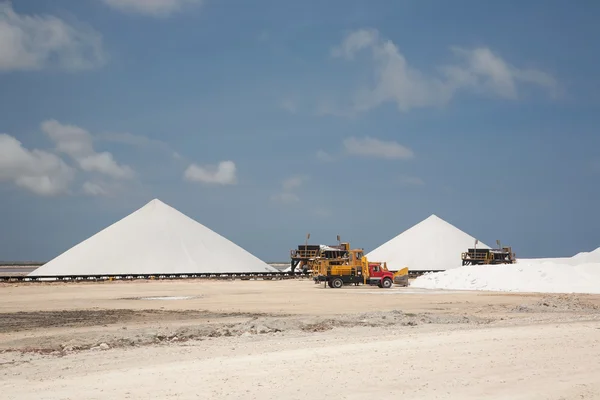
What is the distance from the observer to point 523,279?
43.5 meters

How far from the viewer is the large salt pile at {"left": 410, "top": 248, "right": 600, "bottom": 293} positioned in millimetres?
41531

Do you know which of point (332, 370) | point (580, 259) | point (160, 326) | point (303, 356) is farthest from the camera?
point (580, 259)

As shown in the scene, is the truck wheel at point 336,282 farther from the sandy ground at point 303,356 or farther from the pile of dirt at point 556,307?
the sandy ground at point 303,356

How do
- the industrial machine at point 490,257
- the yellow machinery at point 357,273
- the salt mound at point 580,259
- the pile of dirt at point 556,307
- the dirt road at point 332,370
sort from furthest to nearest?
the salt mound at point 580,259 → the industrial machine at point 490,257 → the yellow machinery at point 357,273 → the pile of dirt at point 556,307 → the dirt road at point 332,370

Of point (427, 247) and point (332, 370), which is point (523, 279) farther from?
point (427, 247)

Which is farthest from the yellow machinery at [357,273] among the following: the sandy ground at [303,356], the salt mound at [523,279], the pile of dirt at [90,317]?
the sandy ground at [303,356]

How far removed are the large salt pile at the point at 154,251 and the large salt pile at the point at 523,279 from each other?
2875cm

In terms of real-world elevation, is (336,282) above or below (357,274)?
below

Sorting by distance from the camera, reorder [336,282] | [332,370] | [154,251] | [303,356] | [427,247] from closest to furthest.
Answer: [332,370], [303,356], [336,282], [154,251], [427,247]

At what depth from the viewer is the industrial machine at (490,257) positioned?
71.3 metres

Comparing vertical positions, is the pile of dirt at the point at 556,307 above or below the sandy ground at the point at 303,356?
above

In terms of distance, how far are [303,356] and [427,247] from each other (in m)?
74.6

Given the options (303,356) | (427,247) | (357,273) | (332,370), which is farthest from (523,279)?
(427,247)

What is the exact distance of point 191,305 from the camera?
99.4 ft
